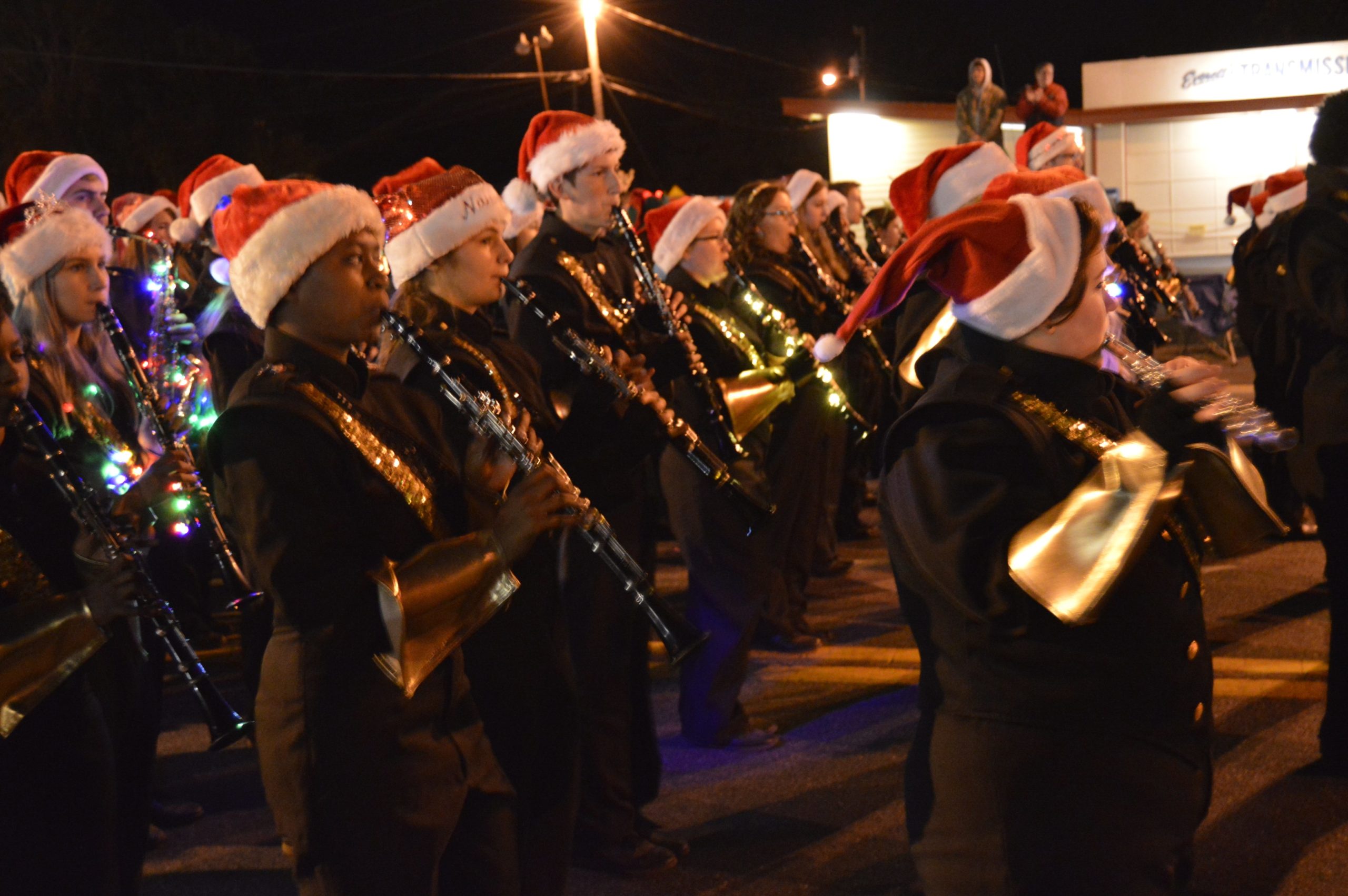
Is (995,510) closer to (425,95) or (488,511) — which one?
(488,511)

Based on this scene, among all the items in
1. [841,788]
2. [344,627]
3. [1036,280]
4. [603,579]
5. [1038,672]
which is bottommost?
[841,788]

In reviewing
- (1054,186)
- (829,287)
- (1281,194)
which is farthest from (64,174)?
(1281,194)

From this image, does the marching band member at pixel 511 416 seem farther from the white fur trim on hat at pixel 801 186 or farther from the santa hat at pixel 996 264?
the white fur trim on hat at pixel 801 186

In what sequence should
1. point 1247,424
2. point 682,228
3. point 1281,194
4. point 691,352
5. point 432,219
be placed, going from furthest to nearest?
point 1281,194 → point 682,228 → point 691,352 → point 432,219 → point 1247,424

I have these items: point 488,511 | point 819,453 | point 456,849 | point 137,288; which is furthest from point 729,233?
point 456,849

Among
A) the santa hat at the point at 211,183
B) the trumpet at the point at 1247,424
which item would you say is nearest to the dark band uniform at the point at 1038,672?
the trumpet at the point at 1247,424

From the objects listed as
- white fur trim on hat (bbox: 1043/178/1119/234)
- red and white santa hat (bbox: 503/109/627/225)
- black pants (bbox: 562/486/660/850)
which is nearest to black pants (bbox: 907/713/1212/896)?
black pants (bbox: 562/486/660/850)

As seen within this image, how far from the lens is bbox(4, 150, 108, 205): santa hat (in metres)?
6.50

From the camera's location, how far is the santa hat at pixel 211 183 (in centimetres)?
660

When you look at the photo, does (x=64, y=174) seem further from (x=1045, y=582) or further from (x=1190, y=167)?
(x=1190, y=167)

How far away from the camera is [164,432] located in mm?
4559

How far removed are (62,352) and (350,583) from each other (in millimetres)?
2545

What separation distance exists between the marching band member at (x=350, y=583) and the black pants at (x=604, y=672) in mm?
1367

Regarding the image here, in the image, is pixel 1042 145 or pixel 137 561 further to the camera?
pixel 1042 145
